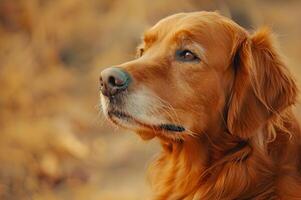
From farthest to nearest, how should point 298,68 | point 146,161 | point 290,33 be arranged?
1. point 290,33
2. point 298,68
3. point 146,161

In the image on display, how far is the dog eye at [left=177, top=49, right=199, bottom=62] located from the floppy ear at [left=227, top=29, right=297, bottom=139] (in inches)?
10.2

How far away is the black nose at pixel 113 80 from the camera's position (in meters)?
3.59

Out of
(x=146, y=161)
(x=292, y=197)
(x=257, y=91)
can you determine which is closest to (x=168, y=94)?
(x=257, y=91)

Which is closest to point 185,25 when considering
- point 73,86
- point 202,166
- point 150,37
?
point 150,37

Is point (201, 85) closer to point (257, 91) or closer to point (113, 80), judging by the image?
point (257, 91)

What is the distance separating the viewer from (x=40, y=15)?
9.18 meters

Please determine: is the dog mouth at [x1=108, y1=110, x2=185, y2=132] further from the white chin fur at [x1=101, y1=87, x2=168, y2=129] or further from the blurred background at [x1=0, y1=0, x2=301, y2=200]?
the blurred background at [x1=0, y1=0, x2=301, y2=200]

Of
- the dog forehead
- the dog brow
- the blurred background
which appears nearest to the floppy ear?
the dog forehead

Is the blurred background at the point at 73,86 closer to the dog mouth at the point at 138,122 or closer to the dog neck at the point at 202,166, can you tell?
the dog neck at the point at 202,166

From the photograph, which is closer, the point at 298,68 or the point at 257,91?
the point at 257,91

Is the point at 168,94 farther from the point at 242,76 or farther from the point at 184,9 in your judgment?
the point at 184,9

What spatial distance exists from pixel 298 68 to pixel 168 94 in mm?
5062

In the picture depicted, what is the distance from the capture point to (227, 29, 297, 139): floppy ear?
372 centimetres

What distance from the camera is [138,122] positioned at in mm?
3760
